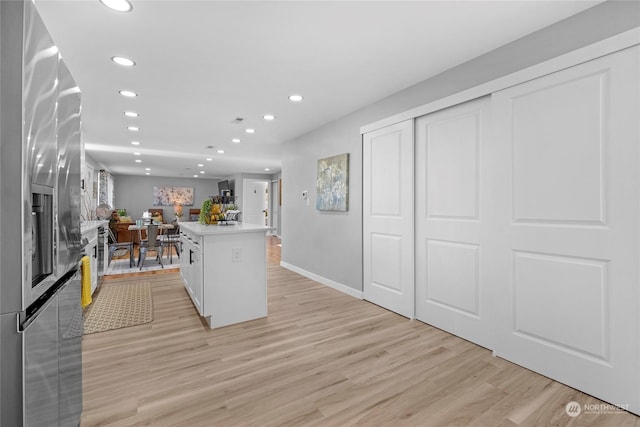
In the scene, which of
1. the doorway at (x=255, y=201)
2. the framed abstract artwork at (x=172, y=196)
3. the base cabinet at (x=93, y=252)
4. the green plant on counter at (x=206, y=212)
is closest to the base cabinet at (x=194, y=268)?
the green plant on counter at (x=206, y=212)

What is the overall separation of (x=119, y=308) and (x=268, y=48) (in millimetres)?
3309

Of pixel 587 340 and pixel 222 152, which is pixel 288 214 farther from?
pixel 587 340

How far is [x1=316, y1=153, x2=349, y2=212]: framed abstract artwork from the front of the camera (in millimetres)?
4137

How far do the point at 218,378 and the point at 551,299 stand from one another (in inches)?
94.1

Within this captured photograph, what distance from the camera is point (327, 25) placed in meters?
2.14

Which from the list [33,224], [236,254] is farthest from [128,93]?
[33,224]

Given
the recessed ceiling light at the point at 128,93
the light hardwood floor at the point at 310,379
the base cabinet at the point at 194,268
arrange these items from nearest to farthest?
the light hardwood floor at the point at 310,379 < the base cabinet at the point at 194,268 < the recessed ceiling light at the point at 128,93

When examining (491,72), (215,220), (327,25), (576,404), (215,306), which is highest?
(327,25)

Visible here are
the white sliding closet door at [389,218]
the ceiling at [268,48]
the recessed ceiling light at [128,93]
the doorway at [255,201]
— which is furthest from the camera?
the doorway at [255,201]

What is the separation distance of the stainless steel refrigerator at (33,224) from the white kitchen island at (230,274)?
1684 millimetres

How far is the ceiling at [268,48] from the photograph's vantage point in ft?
6.46

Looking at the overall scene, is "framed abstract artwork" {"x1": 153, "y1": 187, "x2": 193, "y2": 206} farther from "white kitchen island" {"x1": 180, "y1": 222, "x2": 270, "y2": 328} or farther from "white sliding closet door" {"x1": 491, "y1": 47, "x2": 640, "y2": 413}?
"white sliding closet door" {"x1": 491, "y1": 47, "x2": 640, "y2": 413}

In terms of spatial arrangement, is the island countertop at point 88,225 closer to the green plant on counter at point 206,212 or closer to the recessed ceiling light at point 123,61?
the green plant on counter at point 206,212

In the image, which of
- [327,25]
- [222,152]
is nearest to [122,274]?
[222,152]
